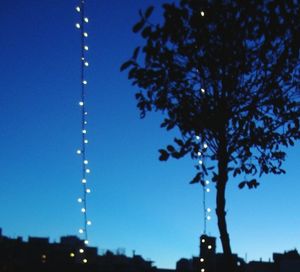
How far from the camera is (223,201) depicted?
6691mm

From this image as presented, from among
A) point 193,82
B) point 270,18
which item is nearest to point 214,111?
point 193,82

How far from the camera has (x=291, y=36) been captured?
677 centimetres

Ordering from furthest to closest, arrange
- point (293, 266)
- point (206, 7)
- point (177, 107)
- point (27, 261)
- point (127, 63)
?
point (293, 266), point (27, 261), point (177, 107), point (206, 7), point (127, 63)

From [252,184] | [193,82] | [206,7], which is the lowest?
[252,184]

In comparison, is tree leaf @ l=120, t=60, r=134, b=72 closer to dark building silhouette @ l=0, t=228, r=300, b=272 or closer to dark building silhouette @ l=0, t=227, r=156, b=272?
dark building silhouette @ l=0, t=228, r=300, b=272

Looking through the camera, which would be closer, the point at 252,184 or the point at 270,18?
the point at 270,18

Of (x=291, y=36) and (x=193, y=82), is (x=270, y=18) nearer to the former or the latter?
(x=291, y=36)

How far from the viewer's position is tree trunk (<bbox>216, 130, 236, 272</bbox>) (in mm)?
6569

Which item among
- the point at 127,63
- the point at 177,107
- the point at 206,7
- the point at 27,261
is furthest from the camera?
the point at 27,261

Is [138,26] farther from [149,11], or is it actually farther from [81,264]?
[81,264]

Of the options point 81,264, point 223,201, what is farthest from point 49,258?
point 223,201

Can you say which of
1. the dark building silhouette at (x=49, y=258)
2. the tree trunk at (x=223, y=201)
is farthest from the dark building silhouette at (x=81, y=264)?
the tree trunk at (x=223, y=201)

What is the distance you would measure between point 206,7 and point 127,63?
1355mm

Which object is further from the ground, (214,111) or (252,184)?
(214,111)
